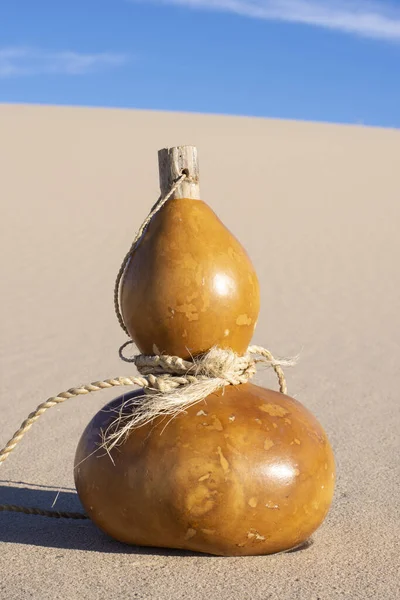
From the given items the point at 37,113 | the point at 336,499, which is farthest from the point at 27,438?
the point at 37,113

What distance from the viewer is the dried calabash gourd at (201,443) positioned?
258 cm

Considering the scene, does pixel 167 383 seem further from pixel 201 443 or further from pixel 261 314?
pixel 261 314

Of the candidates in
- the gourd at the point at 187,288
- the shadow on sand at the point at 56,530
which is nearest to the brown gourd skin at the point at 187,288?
the gourd at the point at 187,288

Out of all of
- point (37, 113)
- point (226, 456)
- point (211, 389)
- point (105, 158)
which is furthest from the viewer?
point (37, 113)

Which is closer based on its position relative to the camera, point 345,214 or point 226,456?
point 226,456

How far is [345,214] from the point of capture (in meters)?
16.3

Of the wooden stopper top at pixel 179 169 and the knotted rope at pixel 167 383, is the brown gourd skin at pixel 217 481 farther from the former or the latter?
the wooden stopper top at pixel 179 169

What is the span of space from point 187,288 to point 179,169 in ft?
1.59

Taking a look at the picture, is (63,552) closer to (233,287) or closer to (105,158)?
(233,287)

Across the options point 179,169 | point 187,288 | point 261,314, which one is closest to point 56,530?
point 187,288

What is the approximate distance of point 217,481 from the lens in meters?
2.56

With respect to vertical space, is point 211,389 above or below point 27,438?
above

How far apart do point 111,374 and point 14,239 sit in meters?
7.65

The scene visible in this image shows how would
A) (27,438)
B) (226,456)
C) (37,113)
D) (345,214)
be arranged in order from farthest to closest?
(37,113) → (345,214) → (27,438) → (226,456)
